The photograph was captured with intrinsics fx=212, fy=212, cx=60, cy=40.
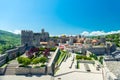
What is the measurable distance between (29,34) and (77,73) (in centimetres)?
4087

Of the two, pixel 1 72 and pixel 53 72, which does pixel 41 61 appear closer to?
pixel 53 72

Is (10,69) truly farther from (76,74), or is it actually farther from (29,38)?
(29,38)

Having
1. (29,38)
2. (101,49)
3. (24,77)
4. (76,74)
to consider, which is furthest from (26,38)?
(76,74)

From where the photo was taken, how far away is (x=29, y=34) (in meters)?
71.8

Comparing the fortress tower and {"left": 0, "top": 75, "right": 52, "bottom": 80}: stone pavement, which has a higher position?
the fortress tower

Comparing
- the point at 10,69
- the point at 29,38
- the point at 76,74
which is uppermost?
the point at 29,38

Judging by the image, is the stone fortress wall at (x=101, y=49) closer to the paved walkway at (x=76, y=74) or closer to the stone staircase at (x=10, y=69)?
the paved walkway at (x=76, y=74)

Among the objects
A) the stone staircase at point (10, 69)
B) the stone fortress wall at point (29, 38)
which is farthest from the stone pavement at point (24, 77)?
the stone fortress wall at point (29, 38)

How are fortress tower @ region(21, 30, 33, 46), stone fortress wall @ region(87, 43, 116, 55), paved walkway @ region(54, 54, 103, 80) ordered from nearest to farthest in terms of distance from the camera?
paved walkway @ region(54, 54, 103, 80) < fortress tower @ region(21, 30, 33, 46) < stone fortress wall @ region(87, 43, 116, 55)

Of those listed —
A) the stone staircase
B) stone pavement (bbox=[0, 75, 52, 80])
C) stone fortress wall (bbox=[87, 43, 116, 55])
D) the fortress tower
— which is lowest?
stone pavement (bbox=[0, 75, 52, 80])

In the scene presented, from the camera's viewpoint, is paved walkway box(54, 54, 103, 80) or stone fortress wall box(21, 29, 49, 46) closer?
paved walkway box(54, 54, 103, 80)

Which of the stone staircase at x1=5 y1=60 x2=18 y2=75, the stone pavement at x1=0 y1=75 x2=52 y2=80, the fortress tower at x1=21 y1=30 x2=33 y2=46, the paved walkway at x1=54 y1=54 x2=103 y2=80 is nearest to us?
the paved walkway at x1=54 y1=54 x2=103 y2=80

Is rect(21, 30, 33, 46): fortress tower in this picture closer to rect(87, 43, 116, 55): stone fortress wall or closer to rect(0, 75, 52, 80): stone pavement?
rect(87, 43, 116, 55): stone fortress wall

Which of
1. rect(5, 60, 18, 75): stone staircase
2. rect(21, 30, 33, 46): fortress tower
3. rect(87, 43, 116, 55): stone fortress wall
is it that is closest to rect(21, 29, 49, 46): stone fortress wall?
rect(21, 30, 33, 46): fortress tower
